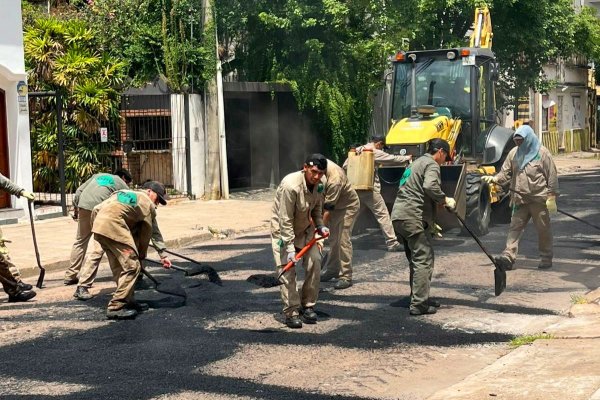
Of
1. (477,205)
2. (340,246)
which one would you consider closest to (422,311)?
(340,246)

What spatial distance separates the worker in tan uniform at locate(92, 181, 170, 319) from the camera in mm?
9117

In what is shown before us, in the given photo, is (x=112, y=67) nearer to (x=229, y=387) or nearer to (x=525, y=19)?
(x=525, y=19)

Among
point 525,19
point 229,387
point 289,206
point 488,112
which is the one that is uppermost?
point 525,19

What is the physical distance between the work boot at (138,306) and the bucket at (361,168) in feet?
13.4

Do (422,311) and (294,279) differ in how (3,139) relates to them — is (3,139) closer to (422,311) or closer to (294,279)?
(294,279)

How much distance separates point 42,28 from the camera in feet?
65.2

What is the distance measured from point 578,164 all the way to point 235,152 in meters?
16.4

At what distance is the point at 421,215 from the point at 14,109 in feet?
35.3

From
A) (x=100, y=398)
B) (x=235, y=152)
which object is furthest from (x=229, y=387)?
(x=235, y=152)

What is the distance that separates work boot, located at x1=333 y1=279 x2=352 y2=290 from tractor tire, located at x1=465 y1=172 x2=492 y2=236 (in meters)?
4.06

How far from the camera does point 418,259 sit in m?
9.36

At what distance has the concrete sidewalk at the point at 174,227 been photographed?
13.4 m

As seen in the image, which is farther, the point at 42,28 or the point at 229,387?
the point at 42,28

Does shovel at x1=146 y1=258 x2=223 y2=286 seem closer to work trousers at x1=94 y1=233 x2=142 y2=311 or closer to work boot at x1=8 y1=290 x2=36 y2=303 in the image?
work boot at x1=8 y1=290 x2=36 y2=303
